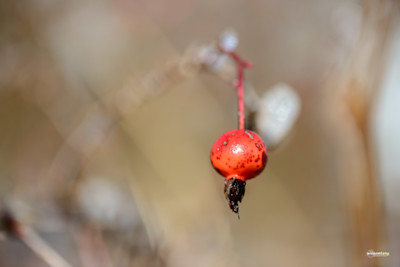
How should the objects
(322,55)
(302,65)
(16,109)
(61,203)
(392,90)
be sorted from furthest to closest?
(16,109)
(302,65)
(322,55)
(392,90)
(61,203)

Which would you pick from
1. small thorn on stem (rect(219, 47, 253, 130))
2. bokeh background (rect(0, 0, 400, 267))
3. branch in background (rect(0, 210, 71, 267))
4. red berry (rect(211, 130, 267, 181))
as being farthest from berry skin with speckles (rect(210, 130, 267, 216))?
branch in background (rect(0, 210, 71, 267))

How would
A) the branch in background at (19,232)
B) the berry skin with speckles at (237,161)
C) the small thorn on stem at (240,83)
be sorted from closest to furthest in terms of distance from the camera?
the berry skin with speckles at (237,161)
the small thorn on stem at (240,83)
the branch in background at (19,232)

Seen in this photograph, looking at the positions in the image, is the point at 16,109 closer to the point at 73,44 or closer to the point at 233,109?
the point at 73,44

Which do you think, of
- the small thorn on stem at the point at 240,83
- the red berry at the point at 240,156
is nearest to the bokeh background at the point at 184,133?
the small thorn on stem at the point at 240,83

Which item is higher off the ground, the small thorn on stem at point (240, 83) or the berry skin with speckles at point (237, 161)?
the small thorn on stem at point (240, 83)

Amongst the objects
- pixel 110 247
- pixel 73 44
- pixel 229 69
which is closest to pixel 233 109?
pixel 73 44

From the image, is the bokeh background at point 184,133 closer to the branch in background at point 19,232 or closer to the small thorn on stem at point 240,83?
the branch in background at point 19,232

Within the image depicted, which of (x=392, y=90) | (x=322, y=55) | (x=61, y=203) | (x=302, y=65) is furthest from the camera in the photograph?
(x=302, y=65)
